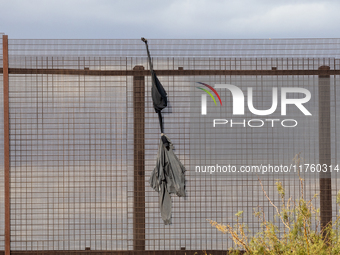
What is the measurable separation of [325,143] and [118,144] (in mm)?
3105

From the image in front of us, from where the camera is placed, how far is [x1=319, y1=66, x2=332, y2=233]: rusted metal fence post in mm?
5066

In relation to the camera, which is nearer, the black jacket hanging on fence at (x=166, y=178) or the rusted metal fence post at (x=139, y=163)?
the black jacket hanging on fence at (x=166, y=178)

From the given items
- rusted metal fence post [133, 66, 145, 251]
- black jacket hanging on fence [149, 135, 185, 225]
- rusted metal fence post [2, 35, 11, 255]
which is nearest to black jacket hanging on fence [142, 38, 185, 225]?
black jacket hanging on fence [149, 135, 185, 225]

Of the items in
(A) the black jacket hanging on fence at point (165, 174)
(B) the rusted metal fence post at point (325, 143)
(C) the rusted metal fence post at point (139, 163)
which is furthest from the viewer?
(B) the rusted metal fence post at point (325, 143)

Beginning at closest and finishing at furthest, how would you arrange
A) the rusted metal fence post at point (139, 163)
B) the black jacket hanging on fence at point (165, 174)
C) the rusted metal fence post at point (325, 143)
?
the black jacket hanging on fence at point (165, 174)
the rusted metal fence post at point (139, 163)
the rusted metal fence post at point (325, 143)

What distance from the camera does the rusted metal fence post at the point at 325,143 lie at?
507 cm

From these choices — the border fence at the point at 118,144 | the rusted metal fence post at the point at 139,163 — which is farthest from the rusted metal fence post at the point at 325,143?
the rusted metal fence post at the point at 139,163

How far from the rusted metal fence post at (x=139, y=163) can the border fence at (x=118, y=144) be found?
0.05ft

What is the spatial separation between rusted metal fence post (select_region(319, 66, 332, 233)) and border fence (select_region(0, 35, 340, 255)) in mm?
33

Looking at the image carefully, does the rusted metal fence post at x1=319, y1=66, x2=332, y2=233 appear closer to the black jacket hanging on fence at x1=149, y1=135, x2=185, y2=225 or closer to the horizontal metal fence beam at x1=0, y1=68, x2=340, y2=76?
the horizontal metal fence beam at x1=0, y1=68, x2=340, y2=76

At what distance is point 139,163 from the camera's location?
4969 millimetres

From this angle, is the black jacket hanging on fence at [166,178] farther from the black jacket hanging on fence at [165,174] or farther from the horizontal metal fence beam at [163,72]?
the horizontal metal fence beam at [163,72]

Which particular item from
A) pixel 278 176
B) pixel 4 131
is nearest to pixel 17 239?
pixel 4 131

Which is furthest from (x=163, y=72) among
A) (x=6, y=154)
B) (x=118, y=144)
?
(x=6, y=154)
